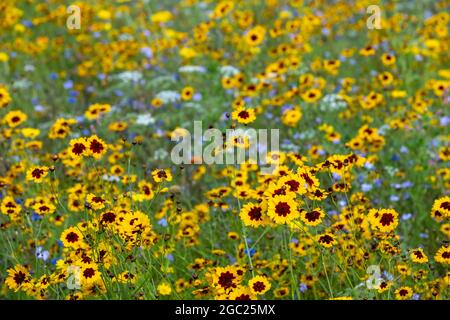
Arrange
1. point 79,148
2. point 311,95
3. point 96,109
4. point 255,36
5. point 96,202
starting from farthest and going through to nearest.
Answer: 1. point 255,36
2. point 311,95
3. point 96,109
4. point 79,148
5. point 96,202

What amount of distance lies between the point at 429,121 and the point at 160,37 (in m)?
4.20

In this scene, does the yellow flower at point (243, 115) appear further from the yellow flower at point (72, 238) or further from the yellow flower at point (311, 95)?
the yellow flower at point (311, 95)

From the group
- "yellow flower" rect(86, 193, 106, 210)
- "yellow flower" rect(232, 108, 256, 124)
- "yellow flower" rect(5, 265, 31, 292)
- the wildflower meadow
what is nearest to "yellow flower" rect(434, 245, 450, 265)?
the wildflower meadow

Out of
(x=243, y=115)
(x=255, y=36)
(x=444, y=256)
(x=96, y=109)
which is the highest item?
(x=255, y=36)

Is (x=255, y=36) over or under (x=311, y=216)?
over

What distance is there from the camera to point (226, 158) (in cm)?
304

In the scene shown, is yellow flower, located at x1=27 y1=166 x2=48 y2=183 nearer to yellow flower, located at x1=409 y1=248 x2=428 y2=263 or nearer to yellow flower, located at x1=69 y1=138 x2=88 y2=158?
yellow flower, located at x1=69 y1=138 x2=88 y2=158

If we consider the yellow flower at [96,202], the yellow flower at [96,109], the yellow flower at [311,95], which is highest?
the yellow flower at [311,95]

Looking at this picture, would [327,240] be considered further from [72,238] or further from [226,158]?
[72,238]

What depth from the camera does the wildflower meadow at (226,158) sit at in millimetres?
2883

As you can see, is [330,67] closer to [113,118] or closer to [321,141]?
[321,141]

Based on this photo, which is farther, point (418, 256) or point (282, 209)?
point (418, 256)

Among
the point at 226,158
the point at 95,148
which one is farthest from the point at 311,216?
the point at 95,148

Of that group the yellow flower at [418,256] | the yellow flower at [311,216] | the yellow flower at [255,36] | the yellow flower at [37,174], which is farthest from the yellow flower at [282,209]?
the yellow flower at [255,36]
